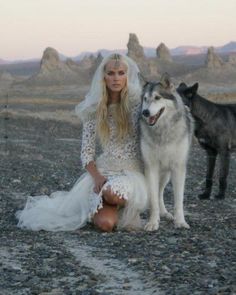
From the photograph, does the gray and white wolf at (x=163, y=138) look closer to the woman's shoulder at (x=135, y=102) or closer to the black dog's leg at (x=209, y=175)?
the woman's shoulder at (x=135, y=102)

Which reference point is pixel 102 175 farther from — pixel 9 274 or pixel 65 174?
pixel 65 174

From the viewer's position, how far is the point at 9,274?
5625 mm

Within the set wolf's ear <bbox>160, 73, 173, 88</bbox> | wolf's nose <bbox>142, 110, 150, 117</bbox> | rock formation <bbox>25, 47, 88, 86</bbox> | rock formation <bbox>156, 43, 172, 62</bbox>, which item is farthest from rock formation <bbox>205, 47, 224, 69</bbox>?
wolf's nose <bbox>142, 110, 150, 117</bbox>

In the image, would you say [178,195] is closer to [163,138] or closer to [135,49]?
[163,138]

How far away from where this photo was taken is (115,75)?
7469mm

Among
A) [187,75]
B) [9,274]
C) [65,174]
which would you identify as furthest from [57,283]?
[187,75]

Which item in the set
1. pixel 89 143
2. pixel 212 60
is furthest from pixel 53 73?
pixel 89 143

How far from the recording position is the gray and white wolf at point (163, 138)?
7207 millimetres

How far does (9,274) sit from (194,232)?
247 centimetres

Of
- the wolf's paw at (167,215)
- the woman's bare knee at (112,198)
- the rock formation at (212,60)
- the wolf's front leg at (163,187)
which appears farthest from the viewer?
the rock formation at (212,60)

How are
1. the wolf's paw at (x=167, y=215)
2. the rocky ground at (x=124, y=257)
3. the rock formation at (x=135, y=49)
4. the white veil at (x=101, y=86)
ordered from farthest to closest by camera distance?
the rock formation at (x=135, y=49)
the wolf's paw at (x=167, y=215)
the white veil at (x=101, y=86)
the rocky ground at (x=124, y=257)

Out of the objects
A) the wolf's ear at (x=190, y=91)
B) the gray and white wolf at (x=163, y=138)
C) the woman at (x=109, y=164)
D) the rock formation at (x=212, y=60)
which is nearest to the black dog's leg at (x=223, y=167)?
the wolf's ear at (x=190, y=91)

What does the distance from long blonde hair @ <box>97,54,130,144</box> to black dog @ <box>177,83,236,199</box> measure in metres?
3.01

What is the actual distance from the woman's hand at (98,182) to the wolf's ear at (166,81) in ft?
4.08
